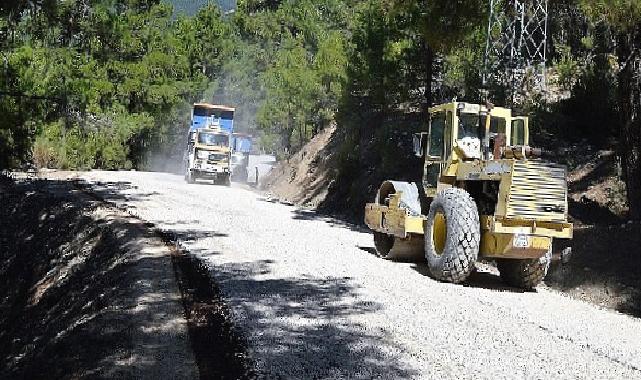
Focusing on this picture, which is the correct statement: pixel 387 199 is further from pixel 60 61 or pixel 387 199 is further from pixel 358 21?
pixel 60 61

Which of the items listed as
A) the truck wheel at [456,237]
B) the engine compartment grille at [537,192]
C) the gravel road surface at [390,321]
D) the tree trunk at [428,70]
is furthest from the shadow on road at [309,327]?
the tree trunk at [428,70]

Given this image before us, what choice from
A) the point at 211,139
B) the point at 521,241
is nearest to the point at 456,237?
the point at 521,241

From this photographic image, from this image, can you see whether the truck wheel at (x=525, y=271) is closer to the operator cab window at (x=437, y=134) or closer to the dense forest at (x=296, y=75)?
the operator cab window at (x=437, y=134)

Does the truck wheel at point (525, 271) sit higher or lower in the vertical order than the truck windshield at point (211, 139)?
lower

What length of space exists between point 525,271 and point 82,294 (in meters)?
6.61

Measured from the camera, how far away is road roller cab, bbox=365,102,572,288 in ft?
32.3

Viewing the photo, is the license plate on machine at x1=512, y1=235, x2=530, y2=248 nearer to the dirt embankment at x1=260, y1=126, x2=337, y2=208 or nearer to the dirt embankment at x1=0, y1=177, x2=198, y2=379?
the dirt embankment at x1=0, y1=177, x2=198, y2=379

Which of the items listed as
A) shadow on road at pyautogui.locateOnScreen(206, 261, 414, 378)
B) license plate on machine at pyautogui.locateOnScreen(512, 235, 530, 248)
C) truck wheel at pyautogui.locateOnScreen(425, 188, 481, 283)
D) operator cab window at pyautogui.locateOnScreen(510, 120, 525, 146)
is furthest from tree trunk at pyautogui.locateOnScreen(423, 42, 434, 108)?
shadow on road at pyautogui.locateOnScreen(206, 261, 414, 378)

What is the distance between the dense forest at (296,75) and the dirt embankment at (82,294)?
5.01 m

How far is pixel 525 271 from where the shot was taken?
10.8m

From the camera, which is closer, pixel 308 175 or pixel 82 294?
pixel 82 294

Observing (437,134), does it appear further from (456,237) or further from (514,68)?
(514,68)

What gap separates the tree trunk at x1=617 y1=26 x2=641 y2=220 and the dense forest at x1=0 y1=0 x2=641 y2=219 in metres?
0.02

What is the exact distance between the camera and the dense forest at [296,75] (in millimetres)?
16438
